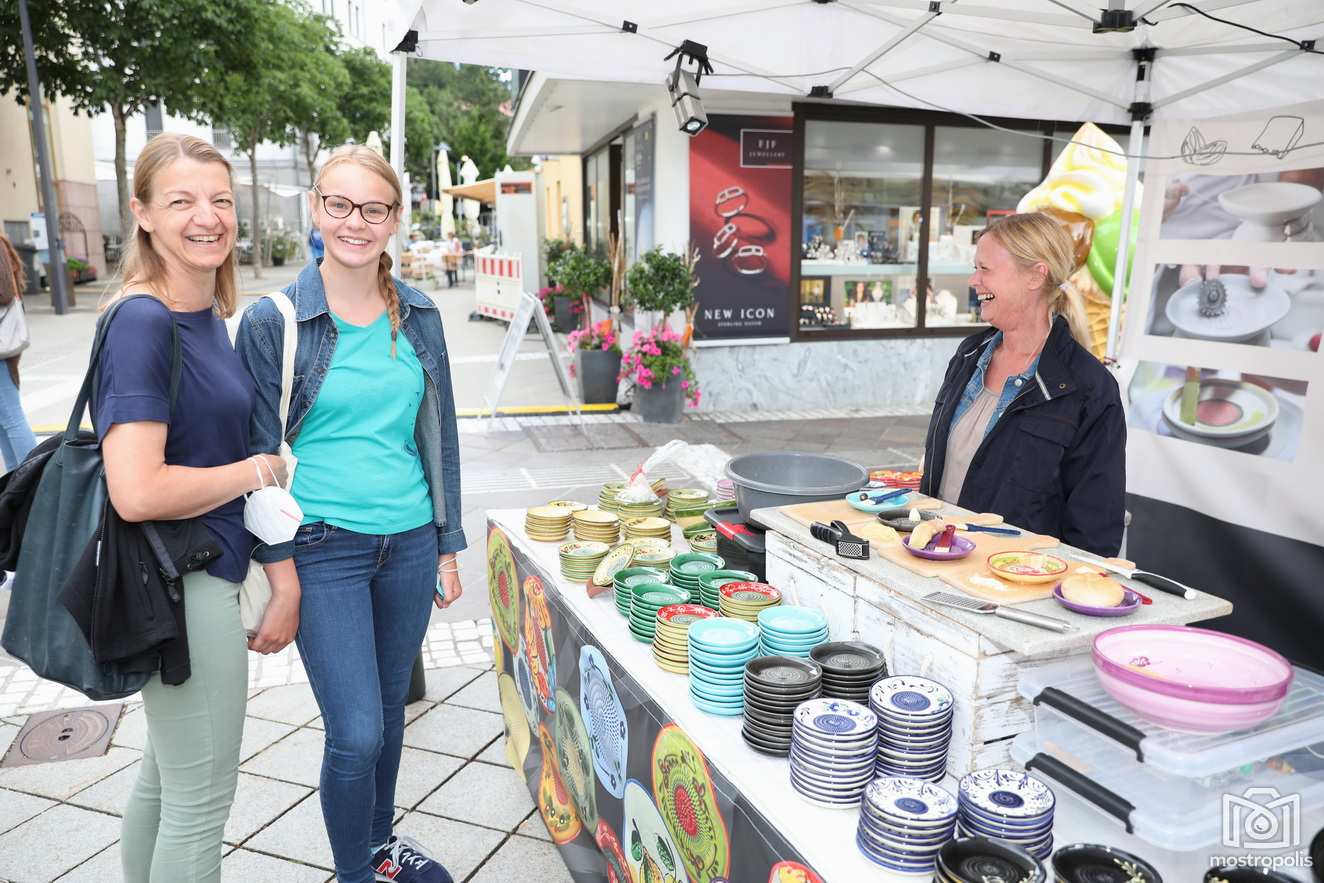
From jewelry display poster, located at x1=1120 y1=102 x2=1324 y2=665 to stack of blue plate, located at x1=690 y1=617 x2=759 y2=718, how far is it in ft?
7.04

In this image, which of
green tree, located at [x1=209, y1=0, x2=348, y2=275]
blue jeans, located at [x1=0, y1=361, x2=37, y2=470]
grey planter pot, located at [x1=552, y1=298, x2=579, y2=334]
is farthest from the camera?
green tree, located at [x1=209, y1=0, x2=348, y2=275]

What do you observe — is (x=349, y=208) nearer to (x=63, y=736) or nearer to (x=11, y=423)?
(x=63, y=736)

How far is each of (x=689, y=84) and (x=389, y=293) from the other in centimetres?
183

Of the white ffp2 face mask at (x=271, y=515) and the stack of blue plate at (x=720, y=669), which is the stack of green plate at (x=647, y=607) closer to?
the stack of blue plate at (x=720, y=669)

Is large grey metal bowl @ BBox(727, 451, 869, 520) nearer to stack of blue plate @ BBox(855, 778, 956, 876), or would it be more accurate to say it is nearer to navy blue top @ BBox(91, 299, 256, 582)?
stack of blue plate @ BBox(855, 778, 956, 876)

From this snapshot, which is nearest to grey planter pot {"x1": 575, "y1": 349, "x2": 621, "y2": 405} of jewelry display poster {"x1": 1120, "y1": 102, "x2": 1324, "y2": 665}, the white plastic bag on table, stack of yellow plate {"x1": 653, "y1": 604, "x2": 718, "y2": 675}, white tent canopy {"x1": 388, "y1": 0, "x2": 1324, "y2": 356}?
white tent canopy {"x1": 388, "y1": 0, "x2": 1324, "y2": 356}

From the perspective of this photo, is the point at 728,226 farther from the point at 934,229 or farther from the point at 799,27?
the point at 799,27

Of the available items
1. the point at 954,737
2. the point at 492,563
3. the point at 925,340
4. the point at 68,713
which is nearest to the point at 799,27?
the point at 492,563

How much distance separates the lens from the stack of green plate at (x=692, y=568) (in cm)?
235

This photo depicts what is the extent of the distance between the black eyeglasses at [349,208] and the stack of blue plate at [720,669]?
3.85 feet

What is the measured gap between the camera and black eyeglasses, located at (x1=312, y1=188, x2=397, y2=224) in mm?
2043

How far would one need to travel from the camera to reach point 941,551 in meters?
1.85

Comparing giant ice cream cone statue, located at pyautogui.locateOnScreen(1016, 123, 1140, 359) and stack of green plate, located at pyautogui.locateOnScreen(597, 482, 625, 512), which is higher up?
giant ice cream cone statue, located at pyautogui.locateOnScreen(1016, 123, 1140, 359)

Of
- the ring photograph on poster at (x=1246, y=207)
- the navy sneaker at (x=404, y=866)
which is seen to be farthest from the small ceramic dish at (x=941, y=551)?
the ring photograph on poster at (x=1246, y=207)
